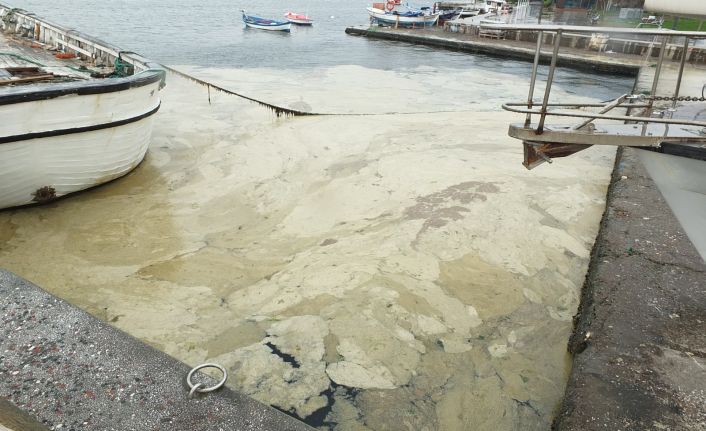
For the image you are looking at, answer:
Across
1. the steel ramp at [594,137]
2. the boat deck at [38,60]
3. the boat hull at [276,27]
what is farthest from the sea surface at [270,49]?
the steel ramp at [594,137]

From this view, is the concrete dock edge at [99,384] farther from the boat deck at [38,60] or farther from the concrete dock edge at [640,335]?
the boat deck at [38,60]

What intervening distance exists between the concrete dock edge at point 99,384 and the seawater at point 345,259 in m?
0.94

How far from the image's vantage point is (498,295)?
443 cm

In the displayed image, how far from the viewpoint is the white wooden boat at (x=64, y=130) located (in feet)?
16.6

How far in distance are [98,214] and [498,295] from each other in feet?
15.1

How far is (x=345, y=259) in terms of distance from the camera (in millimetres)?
4926

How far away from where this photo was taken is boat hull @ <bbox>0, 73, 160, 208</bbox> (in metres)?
5.06

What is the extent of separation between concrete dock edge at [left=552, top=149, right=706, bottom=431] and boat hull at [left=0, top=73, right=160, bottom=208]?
5431 millimetres

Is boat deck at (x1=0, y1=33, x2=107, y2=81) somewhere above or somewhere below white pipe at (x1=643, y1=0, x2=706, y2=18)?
below

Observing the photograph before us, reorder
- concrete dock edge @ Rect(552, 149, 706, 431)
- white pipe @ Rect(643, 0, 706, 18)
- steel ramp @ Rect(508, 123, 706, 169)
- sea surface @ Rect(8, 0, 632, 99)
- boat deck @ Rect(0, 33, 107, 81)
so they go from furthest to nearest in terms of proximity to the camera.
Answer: sea surface @ Rect(8, 0, 632, 99), boat deck @ Rect(0, 33, 107, 81), white pipe @ Rect(643, 0, 706, 18), steel ramp @ Rect(508, 123, 706, 169), concrete dock edge @ Rect(552, 149, 706, 431)

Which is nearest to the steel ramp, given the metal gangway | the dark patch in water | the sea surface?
the metal gangway

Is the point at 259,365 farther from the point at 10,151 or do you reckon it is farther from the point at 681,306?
the point at 10,151

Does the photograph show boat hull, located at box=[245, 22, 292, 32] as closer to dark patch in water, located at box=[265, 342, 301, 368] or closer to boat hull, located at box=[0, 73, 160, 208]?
boat hull, located at box=[0, 73, 160, 208]

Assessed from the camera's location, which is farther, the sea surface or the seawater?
the sea surface
